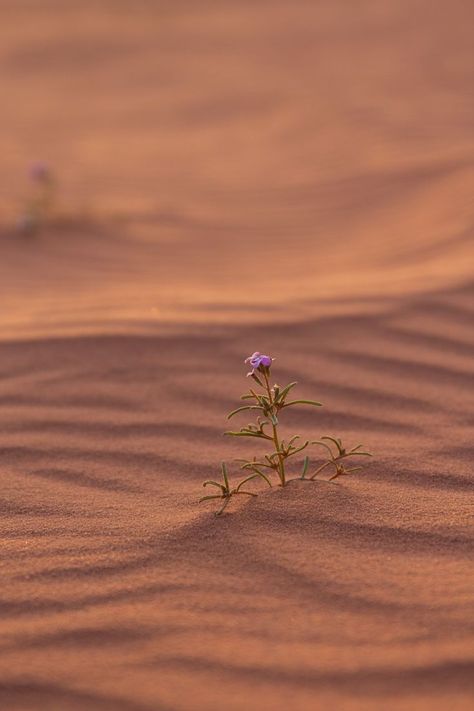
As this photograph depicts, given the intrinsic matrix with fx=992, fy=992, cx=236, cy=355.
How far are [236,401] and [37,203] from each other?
2.72 meters

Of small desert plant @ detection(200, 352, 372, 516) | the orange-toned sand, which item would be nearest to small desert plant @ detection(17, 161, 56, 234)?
the orange-toned sand

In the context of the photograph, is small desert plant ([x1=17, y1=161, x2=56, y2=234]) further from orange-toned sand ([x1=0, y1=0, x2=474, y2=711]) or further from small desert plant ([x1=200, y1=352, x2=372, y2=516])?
small desert plant ([x1=200, y1=352, x2=372, y2=516])

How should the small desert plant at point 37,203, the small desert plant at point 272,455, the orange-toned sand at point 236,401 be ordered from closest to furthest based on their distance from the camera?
the orange-toned sand at point 236,401 < the small desert plant at point 272,455 < the small desert plant at point 37,203

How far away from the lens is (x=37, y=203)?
536 cm

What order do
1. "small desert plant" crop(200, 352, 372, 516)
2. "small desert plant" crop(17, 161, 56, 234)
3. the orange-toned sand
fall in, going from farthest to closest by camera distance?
"small desert plant" crop(17, 161, 56, 234) < "small desert plant" crop(200, 352, 372, 516) < the orange-toned sand

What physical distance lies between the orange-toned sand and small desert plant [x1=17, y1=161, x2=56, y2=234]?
0.09 metres

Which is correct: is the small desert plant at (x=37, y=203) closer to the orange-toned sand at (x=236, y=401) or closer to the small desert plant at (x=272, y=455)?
the orange-toned sand at (x=236, y=401)

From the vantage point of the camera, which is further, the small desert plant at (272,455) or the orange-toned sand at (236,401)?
the small desert plant at (272,455)

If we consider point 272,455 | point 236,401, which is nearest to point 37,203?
point 236,401

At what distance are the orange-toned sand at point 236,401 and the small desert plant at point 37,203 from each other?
0.29 ft

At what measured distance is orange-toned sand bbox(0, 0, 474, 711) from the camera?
1873 millimetres

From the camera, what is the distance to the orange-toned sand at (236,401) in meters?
1.87

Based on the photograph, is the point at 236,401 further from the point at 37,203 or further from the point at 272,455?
the point at 37,203

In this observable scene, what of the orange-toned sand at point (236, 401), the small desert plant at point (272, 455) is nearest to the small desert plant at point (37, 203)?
the orange-toned sand at point (236, 401)
